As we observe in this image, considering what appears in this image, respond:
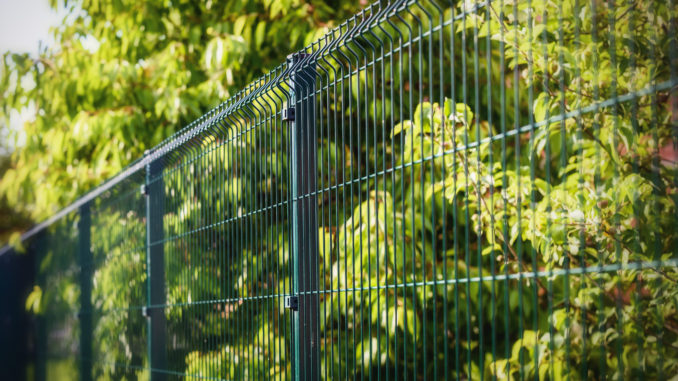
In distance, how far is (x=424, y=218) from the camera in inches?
176

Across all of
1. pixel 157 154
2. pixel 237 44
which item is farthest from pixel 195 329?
pixel 237 44

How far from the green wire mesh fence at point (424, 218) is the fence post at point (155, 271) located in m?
0.02

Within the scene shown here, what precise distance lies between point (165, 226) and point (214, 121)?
1.25 m

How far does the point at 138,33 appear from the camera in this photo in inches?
336

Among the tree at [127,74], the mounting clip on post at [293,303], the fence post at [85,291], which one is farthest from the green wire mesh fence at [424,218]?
the tree at [127,74]

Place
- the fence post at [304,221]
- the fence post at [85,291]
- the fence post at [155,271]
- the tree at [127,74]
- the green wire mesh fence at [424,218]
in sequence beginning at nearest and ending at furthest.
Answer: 1. the green wire mesh fence at [424,218]
2. the fence post at [304,221]
3. the fence post at [155,271]
4. the tree at [127,74]
5. the fence post at [85,291]

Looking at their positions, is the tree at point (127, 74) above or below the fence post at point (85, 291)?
above

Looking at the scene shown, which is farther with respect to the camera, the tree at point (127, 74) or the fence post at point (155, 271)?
the tree at point (127, 74)

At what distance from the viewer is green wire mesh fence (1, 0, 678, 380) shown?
96.2 inches

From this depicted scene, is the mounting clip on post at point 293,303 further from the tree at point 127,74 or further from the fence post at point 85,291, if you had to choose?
the fence post at point 85,291

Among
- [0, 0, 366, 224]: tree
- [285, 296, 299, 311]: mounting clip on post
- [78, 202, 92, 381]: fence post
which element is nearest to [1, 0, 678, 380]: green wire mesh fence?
[285, 296, 299, 311]: mounting clip on post

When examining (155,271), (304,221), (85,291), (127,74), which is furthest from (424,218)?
(85,291)

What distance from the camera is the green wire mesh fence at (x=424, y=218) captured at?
2.44 m

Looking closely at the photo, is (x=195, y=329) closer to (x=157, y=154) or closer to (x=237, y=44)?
(x=157, y=154)
